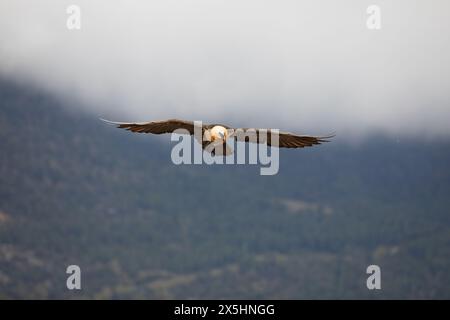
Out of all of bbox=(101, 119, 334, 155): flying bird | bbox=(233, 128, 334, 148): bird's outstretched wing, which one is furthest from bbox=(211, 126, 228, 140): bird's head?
bbox=(233, 128, 334, 148): bird's outstretched wing

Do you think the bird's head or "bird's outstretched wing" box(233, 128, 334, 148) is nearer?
the bird's head

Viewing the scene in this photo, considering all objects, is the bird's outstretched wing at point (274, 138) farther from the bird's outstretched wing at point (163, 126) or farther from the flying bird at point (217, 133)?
the bird's outstretched wing at point (163, 126)

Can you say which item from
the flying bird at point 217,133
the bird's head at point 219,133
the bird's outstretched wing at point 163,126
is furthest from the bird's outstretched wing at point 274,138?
the bird's outstretched wing at point 163,126

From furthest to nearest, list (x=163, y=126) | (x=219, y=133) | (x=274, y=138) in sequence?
1. (x=274, y=138)
2. (x=163, y=126)
3. (x=219, y=133)

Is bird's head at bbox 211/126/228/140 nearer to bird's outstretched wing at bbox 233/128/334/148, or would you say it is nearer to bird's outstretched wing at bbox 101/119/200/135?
bird's outstretched wing at bbox 233/128/334/148

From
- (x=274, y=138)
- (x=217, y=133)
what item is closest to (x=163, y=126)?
(x=217, y=133)

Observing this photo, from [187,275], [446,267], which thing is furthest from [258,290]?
[446,267]

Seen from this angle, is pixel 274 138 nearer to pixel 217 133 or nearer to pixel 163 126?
pixel 217 133

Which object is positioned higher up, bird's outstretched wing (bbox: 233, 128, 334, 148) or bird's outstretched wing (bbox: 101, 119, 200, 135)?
bird's outstretched wing (bbox: 101, 119, 200, 135)
